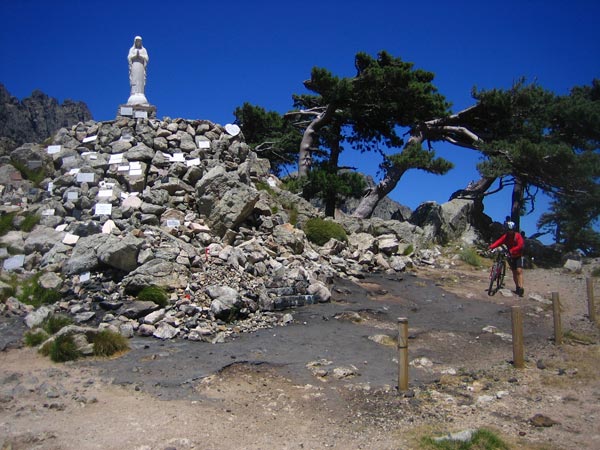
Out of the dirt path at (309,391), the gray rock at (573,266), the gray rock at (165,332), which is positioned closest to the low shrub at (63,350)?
the dirt path at (309,391)

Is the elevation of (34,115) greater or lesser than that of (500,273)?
greater

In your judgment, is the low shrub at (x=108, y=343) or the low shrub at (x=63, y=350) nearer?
the low shrub at (x=63, y=350)

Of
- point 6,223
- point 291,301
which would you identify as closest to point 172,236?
point 291,301

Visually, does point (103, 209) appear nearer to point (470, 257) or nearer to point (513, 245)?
point (513, 245)

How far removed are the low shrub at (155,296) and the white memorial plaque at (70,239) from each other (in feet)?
11.4

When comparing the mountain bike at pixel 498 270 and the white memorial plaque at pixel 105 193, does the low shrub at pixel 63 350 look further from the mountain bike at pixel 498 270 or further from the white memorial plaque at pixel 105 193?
the mountain bike at pixel 498 270

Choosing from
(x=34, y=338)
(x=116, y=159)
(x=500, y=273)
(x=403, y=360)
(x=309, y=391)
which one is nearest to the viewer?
(x=403, y=360)

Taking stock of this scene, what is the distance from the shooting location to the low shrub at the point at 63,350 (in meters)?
8.23

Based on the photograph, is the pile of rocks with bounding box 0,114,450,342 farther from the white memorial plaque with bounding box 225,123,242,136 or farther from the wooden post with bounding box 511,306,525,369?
the wooden post with bounding box 511,306,525,369

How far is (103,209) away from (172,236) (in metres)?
2.45

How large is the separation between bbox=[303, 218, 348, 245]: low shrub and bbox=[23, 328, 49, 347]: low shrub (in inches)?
380

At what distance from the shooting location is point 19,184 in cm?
1655

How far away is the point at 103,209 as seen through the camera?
14.1 m

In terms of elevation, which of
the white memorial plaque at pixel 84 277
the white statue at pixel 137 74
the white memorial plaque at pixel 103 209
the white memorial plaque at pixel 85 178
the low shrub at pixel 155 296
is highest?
the white statue at pixel 137 74
